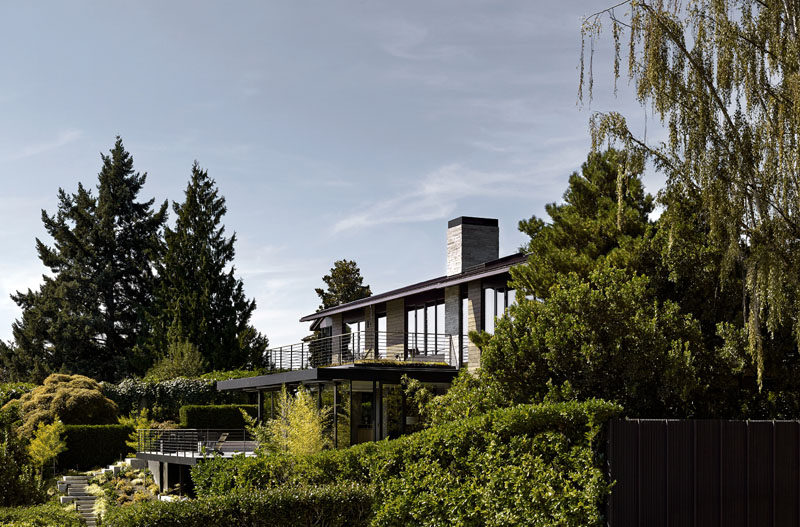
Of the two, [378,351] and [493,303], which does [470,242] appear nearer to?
[493,303]

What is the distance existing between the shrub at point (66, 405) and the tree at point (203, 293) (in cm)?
1317

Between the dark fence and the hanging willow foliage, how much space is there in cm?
135

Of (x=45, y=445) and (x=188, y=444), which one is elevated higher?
(x=188, y=444)

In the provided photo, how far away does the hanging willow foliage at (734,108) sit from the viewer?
1448 centimetres

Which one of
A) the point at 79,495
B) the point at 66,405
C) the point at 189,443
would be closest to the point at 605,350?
the point at 189,443

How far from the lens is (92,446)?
34.8 metres

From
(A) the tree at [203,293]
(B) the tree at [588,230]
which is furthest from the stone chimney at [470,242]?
(A) the tree at [203,293]

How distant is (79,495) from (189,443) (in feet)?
12.6

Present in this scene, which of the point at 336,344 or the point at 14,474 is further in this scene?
the point at 336,344

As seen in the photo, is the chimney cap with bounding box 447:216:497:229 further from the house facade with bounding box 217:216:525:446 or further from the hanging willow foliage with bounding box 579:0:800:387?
the hanging willow foliage with bounding box 579:0:800:387

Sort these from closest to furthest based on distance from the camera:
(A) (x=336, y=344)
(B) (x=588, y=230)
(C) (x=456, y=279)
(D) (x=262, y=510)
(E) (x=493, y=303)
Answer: (D) (x=262, y=510) < (B) (x=588, y=230) < (E) (x=493, y=303) < (C) (x=456, y=279) < (A) (x=336, y=344)

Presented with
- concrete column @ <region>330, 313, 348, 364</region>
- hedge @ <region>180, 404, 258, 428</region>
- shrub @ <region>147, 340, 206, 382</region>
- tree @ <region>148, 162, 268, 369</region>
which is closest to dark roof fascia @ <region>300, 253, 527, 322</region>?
concrete column @ <region>330, 313, 348, 364</region>

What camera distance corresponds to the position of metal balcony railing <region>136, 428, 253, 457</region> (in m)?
27.4

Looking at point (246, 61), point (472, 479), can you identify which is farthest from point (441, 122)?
point (472, 479)
